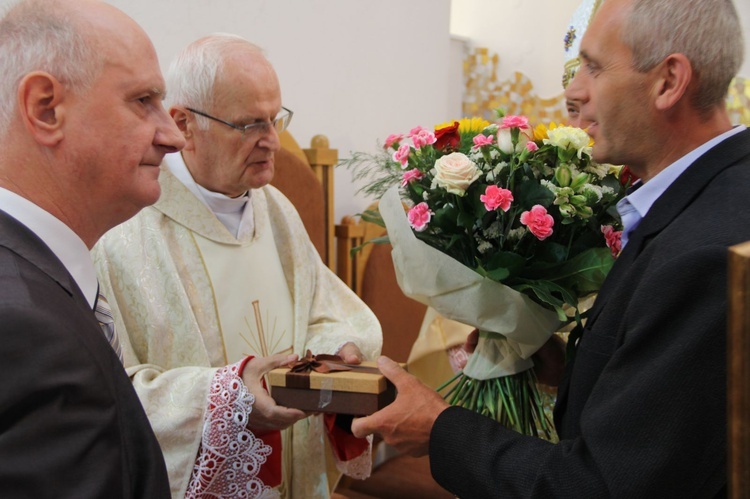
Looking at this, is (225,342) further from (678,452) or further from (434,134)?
(678,452)

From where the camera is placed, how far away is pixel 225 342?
2355mm

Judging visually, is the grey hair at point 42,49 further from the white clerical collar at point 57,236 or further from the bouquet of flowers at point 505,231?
the bouquet of flowers at point 505,231

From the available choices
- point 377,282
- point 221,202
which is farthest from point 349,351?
point 377,282

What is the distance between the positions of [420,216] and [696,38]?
659 mm

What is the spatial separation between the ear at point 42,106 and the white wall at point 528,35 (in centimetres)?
677

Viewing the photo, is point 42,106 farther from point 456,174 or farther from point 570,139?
point 570,139

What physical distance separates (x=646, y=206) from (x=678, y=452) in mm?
501

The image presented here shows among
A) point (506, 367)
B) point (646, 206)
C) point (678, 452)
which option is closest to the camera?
point (678, 452)

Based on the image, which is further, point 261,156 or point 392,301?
point 392,301

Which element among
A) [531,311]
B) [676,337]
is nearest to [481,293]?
[531,311]

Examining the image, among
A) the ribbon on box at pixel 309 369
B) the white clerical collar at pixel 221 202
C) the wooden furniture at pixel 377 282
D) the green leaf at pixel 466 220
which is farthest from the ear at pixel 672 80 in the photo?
the wooden furniture at pixel 377 282

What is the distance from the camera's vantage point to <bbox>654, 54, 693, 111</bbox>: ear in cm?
145

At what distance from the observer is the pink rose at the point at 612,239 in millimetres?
1703

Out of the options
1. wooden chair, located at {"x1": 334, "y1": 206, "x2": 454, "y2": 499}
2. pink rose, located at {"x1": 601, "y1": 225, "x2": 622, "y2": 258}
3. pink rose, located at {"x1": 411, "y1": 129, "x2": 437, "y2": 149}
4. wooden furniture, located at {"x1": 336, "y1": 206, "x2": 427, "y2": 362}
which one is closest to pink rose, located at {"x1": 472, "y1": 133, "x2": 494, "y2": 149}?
pink rose, located at {"x1": 411, "y1": 129, "x2": 437, "y2": 149}
